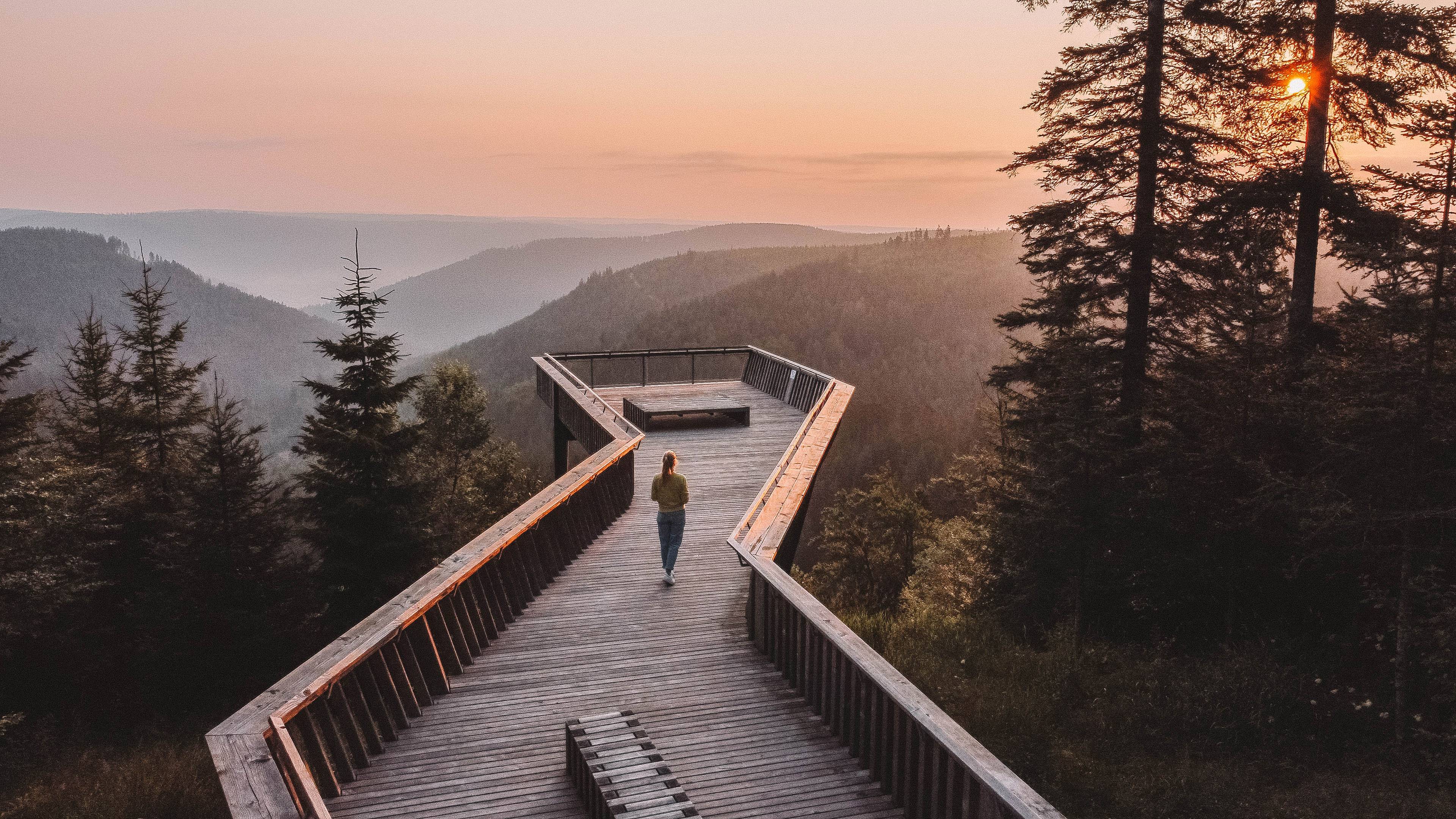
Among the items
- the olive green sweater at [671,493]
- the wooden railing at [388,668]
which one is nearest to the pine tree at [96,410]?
the wooden railing at [388,668]

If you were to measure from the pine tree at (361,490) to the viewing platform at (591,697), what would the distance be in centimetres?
950

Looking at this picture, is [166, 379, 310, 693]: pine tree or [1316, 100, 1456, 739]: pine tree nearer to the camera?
[1316, 100, 1456, 739]: pine tree

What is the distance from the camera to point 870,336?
8112 centimetres

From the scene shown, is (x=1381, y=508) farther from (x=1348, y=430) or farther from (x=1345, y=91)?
(x=1345, y=91)

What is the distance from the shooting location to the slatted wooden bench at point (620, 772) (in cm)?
561

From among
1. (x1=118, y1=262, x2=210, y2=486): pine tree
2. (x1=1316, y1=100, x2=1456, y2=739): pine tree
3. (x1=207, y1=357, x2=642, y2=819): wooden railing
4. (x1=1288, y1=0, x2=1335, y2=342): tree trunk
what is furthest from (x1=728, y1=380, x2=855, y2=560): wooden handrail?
(x1=118, y1=262, x2=210, y2=486): pine tree

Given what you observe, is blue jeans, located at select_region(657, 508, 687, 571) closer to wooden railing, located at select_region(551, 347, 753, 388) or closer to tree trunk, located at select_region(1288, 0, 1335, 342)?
tree trunk, located at select_region(1288, 0, 1335, 342)

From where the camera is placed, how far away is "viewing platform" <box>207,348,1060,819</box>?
5.73 m

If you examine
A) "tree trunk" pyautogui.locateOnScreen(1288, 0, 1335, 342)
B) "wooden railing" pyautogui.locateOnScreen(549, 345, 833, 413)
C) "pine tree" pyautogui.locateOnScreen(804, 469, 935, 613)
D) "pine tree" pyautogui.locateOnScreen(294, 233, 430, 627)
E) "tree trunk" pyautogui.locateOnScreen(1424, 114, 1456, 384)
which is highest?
"tree trunk" pyautogui.locateOnScreen(1288, 0, 1335, 342)

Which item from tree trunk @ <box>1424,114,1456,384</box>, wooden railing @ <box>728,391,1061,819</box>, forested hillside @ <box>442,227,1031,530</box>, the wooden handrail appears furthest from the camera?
forested hillside @ <box>442,227,1031,530</box>

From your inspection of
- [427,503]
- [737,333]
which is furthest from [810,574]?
[737,333]

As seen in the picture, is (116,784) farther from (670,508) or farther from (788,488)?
(788,488)

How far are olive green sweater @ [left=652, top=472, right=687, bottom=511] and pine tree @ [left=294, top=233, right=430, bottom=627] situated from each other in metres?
11.4

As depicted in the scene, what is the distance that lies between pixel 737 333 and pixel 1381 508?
78.7 m
